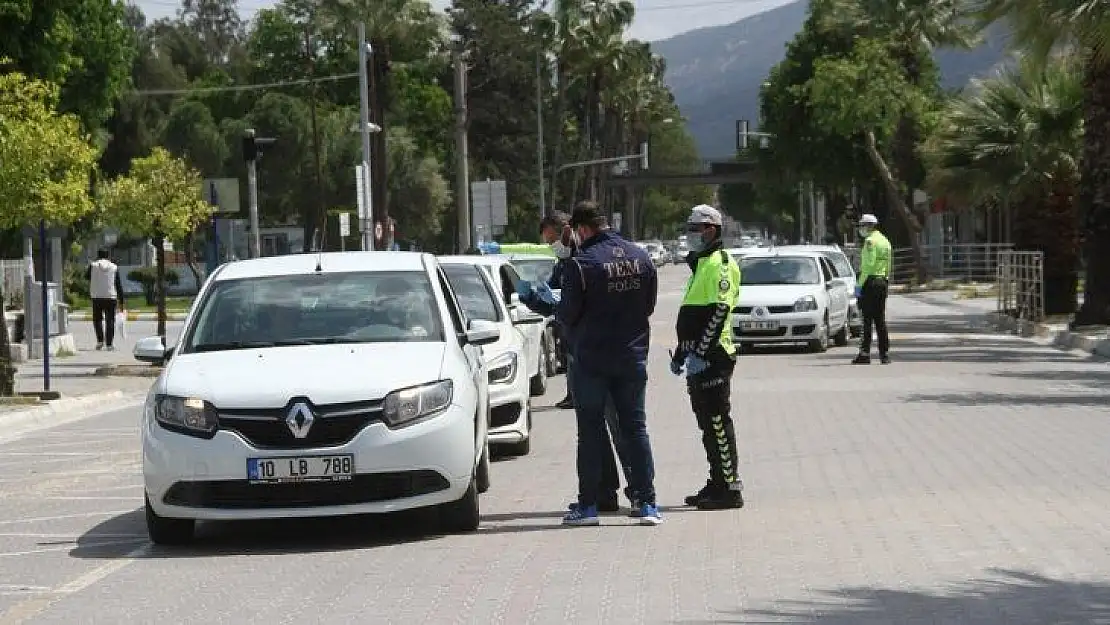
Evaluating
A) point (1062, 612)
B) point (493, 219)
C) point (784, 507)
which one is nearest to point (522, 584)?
point (1062, 612)

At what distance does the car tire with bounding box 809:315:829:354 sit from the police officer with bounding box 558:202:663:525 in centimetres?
1910

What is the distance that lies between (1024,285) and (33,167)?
64.2 ft

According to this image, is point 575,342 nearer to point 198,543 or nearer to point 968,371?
point 198,543

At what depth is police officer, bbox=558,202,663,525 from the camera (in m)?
11.2

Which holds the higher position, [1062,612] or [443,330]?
[443,330]

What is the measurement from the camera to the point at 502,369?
608 inches

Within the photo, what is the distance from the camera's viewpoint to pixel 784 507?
39.5 ft

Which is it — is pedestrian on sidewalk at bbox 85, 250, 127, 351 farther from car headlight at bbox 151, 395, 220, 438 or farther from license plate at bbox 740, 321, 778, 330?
car headlight at bbox 151, 395, 220, 438

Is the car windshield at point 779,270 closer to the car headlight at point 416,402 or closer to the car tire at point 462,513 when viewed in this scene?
the car tire at point 462,513

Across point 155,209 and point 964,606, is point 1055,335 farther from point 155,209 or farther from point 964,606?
point 964,606

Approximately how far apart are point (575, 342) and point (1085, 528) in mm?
2930

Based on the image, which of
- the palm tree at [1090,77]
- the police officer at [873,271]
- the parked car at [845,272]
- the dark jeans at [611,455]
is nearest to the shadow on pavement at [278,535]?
the dark jeans at [611,455]

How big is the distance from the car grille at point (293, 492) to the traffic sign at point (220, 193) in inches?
909

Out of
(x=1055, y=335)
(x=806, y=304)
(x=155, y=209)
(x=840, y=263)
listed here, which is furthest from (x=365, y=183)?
(x=1055, y=335)
